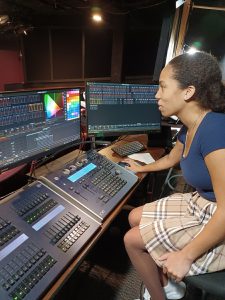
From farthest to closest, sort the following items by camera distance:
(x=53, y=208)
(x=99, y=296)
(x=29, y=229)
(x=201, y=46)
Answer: (x=201, y=46), (x=99, y=296), (x=53, y=208), (x=29, y=229)

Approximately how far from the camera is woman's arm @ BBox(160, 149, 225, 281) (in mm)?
958

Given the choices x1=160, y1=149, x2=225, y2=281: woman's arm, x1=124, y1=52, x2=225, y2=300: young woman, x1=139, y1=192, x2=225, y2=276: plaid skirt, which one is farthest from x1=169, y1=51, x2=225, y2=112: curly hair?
x1=139, y1=192, x2=225, y2=276: plaid skirt

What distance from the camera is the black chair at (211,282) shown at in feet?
3.27

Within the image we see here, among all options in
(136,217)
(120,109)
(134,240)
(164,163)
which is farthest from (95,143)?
(134,240)

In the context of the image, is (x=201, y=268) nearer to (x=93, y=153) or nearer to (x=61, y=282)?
(x=61, y=282)

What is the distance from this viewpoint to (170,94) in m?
1.15

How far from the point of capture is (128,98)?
1.79 meters

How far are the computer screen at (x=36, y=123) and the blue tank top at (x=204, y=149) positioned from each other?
655mm

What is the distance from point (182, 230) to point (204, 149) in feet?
1.24

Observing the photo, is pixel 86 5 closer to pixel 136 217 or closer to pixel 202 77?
pixel 202 77

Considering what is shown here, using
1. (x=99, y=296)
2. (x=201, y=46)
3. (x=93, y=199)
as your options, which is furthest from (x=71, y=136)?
(x=201, y=46)

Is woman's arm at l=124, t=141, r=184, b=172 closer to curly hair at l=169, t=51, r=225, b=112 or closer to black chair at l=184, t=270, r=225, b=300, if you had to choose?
curly hair at l=169, t=51, r=225, b=112

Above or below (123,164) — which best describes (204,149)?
above

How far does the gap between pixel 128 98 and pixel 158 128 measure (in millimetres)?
339
